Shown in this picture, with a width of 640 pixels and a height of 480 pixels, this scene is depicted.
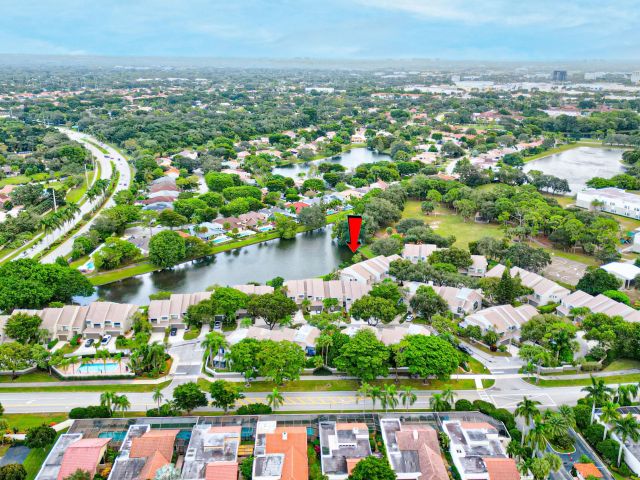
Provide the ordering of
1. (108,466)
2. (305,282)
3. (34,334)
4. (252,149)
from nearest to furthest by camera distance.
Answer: (108,466) → (34,334) → (305,282) → (252,149)

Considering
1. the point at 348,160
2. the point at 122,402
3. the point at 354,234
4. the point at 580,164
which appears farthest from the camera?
the point at 348,160

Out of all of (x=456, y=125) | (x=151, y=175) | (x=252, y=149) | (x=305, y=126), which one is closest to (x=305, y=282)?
(x=151, y=175)

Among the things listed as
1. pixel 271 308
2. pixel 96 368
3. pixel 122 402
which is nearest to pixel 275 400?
pixel 122 402

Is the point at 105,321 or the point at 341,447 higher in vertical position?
the point at 105,321

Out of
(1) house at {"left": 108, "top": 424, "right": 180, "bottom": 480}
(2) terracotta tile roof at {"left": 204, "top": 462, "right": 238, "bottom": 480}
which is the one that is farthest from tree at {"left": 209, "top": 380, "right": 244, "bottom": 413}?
(2) terracotta tile roof at {"left": 204, "top": 462, "right": 238, "bottom": 480}

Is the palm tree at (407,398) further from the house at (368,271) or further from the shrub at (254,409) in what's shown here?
the house at (368,271)

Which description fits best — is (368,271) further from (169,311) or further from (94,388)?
(94,388)

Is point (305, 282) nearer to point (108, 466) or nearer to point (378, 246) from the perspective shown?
point (378, 246)

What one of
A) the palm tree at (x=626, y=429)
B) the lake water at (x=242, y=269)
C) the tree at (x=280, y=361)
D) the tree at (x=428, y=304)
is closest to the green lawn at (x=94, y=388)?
the tree at (x=280, y=361)
